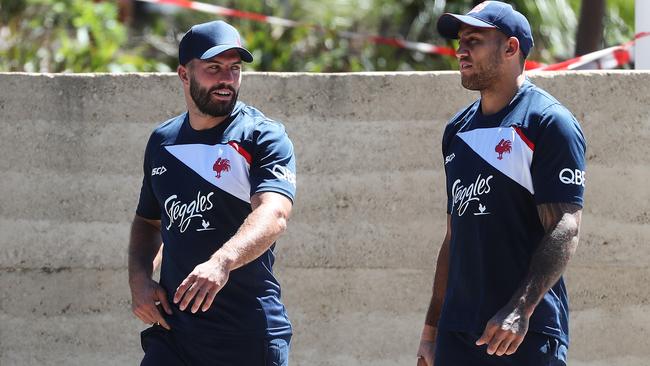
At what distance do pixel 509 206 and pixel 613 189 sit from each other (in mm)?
1848

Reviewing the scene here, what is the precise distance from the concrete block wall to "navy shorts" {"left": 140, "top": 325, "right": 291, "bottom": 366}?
4.39 ft

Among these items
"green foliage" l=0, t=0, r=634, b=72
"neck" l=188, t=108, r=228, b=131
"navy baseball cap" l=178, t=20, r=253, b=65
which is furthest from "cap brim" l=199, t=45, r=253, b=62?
"green foliage" l=0, t=0, r=634, b=72

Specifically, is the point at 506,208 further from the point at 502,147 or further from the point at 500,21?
the point at 500,21

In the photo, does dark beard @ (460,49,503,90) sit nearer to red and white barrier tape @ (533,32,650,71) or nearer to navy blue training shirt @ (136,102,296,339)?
navy blue training shirt @ (136,102,296,339)

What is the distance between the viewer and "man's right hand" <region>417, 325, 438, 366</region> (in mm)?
4164

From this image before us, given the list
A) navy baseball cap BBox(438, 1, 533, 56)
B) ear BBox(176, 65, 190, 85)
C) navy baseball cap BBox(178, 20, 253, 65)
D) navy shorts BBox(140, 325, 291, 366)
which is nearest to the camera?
navy baseball cap BBox(438, 1, 533, 56)

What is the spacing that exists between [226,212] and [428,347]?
2.93 ft

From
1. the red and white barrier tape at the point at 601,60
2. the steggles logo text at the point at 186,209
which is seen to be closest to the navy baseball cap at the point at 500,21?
the steggles logo text at the point at 186,209

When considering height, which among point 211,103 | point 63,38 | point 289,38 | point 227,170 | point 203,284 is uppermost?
point 289,38

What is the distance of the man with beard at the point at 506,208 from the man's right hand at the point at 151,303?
102 cm

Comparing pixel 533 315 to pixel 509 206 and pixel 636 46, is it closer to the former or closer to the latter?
pixel 509 206

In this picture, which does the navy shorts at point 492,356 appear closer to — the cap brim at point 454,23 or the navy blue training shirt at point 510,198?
the navy blue training shirt at point 510,198

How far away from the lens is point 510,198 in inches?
148

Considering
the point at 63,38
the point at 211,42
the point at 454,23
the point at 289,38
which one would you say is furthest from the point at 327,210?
the point at 289,38
